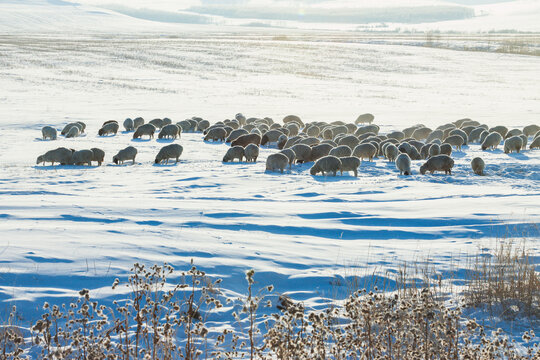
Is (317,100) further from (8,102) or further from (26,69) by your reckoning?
(26,69)

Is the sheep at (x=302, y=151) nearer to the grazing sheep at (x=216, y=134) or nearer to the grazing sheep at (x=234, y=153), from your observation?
the grazing sheep at (x=234, y=153)

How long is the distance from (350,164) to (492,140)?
6.80 m

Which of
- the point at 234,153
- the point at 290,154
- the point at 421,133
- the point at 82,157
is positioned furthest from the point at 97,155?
the point at 421,133

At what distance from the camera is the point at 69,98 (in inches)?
1328

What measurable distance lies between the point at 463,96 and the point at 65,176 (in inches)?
1152

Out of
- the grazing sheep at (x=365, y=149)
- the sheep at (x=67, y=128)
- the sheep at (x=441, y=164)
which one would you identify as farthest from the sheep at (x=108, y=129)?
the sheep at (x=441, y=164)

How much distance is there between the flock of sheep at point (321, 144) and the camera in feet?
49.3

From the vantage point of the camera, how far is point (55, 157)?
53.6 ft

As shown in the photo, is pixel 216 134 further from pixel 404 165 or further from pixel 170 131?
pixel 404 165

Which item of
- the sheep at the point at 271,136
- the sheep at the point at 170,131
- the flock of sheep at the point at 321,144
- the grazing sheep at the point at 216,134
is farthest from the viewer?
the sheep at the point at 170,131

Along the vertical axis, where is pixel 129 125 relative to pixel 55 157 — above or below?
above

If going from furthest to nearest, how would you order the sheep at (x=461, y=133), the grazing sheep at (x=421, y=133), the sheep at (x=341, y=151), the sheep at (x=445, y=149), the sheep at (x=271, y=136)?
1. the grazing sheep at (x=421, y=133)
2. the sheep at (x=271, y=136)
3. the sheep at (x=461, y=133)
4. the sheep at (x=445, y=149)
5. the sheep at (x=341, y=151)

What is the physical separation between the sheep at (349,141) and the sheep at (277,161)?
3362 mm

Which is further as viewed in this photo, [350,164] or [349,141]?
[349,141]
